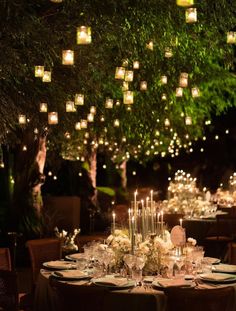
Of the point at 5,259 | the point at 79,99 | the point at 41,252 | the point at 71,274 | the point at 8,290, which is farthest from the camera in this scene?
the point at 79,99

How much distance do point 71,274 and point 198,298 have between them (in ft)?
4.76

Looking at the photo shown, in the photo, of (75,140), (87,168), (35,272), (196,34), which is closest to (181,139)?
(87,168)

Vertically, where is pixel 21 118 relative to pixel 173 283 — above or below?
above

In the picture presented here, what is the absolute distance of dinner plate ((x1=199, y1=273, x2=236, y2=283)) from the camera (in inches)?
250

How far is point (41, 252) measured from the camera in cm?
820

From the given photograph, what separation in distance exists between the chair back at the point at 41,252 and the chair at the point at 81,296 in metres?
2.12

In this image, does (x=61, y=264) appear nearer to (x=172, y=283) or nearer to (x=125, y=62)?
(x=172, y=283)

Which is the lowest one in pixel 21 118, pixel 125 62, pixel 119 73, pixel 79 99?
pixel 21 118

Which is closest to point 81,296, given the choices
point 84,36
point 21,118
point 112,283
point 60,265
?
point 112,283

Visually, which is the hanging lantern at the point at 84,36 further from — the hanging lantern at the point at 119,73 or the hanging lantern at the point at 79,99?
the hanging lantern at the point at 79,99

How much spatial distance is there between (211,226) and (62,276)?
6396 mm

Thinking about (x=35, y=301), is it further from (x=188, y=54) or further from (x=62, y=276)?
(x=188, y=54)

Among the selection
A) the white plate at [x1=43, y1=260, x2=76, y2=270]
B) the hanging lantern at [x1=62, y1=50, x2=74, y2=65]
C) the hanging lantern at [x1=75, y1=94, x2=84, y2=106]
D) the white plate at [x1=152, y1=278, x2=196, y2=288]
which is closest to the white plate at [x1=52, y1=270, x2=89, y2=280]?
the white plate at [x1=43, y1=260, x2=76, y2=270]

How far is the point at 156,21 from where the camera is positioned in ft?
27.8
